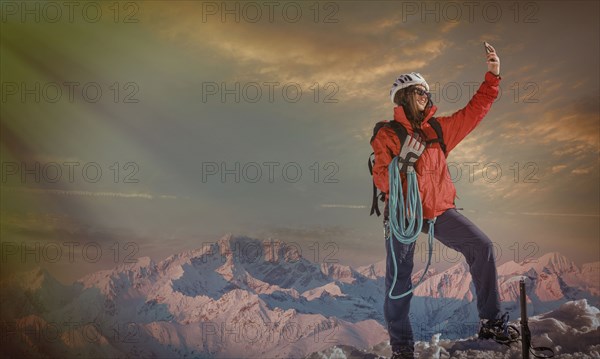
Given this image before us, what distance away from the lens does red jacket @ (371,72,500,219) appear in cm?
369

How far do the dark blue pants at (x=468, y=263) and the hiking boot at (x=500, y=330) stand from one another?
0.12ft

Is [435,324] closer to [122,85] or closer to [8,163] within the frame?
[122,85]

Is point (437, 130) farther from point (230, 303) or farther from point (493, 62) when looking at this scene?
point (230, 303)

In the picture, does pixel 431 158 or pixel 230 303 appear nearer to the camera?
pixel 431 158

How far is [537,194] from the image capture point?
4.97m

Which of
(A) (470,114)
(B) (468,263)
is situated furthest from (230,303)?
(A) (470,114)

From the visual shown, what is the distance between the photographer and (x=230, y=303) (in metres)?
5.28

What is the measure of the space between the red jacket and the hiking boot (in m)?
0.72

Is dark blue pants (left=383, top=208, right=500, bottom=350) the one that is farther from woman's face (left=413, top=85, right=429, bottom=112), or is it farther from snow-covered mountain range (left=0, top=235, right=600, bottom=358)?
snow-covered mountain range (left=0, top=235, right=600, bottom=358)

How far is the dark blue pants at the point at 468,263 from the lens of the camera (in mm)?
3553

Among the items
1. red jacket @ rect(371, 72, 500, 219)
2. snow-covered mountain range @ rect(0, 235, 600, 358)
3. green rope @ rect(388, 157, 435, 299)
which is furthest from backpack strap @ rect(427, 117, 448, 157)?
snow-covered mountain range @ rect(0, 235, 600, 358)

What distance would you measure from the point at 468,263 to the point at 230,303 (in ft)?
7.86

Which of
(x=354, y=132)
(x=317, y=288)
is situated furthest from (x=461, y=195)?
(x=317, y=288)

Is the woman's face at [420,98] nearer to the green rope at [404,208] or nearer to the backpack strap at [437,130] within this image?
the backpack strap at [437,130]
